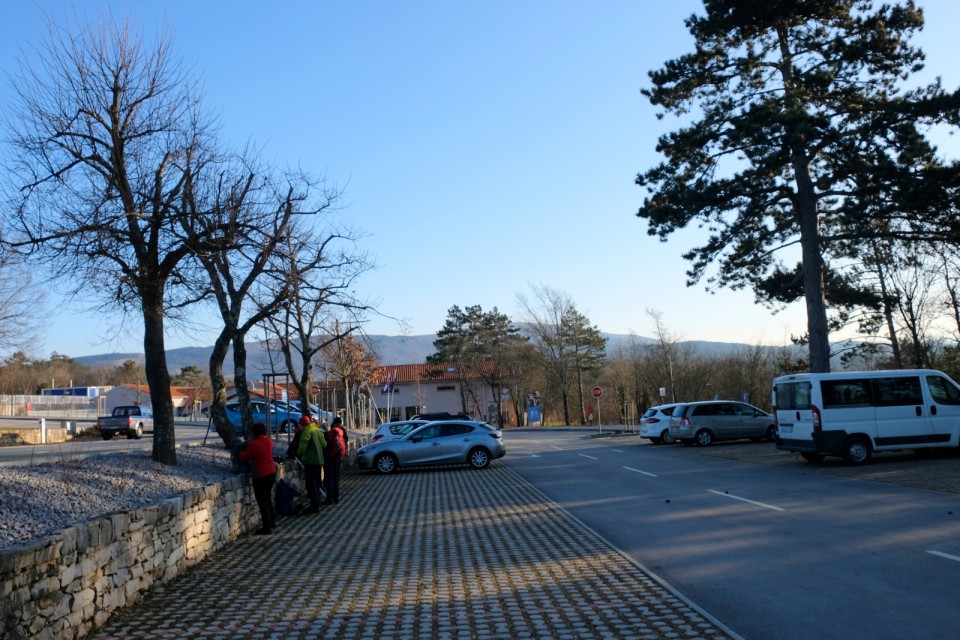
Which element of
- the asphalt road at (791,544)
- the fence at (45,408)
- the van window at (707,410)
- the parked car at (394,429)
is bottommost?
the asphalt road at (791,544)

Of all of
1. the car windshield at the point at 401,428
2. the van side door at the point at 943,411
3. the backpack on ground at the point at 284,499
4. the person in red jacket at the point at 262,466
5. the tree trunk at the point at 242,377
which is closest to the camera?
the person in red jacket at the point at 262,466

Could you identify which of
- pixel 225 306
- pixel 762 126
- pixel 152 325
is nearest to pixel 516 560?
pixel 152 325

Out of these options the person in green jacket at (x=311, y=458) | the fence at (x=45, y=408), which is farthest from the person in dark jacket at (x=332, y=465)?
the fence at (x=45, y=408)

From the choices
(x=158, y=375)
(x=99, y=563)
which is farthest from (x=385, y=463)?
(x=99, y=563)

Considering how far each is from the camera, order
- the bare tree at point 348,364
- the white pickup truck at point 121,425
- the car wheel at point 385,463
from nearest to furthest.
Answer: the car wheel at point 385,463
the bare tree at point 348,364
the white pickup truck at point 121,425

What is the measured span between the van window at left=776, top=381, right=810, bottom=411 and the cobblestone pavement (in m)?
8.88

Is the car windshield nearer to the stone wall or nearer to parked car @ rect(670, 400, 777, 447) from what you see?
parked car @ rect(670, 400, 777, 447)

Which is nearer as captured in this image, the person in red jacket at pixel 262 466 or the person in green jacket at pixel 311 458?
the person in red jacket at pixel 262 466

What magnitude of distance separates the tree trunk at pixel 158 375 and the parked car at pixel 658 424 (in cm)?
2140

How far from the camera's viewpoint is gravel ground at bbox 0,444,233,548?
7.00m

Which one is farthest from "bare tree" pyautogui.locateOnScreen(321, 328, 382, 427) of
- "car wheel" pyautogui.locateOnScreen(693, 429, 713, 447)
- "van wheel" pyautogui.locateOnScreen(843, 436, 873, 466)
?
"van wheel" pyautogui.locateOnScreen(843, 436, 873, 466)

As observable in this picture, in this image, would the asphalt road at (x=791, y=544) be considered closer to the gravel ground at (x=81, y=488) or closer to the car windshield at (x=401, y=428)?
the gravel ground at (x=81, y=488)

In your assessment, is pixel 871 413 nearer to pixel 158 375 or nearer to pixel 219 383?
pixel 219 383

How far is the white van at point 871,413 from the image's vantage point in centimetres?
1845
